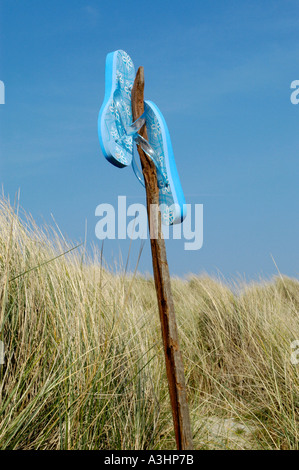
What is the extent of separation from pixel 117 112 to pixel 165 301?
0.98 m

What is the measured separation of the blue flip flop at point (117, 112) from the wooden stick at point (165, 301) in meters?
0.06

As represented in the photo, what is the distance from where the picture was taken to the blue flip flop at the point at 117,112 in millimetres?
2148

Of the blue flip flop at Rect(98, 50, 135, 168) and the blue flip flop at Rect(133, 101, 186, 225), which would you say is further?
the blue flip flop at Rect(133, 101, 186, 225)

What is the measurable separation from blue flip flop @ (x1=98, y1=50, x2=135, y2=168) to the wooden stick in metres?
0.06

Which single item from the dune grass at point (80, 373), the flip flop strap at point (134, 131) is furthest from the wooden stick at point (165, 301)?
the dune grass at point (80, 373)

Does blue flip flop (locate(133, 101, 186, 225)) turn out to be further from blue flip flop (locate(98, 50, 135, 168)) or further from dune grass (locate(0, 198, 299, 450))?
dune grass (locate(0, 198, 299, 450))

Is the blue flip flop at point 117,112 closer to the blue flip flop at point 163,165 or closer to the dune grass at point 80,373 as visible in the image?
the blue flip flop at point 163,165

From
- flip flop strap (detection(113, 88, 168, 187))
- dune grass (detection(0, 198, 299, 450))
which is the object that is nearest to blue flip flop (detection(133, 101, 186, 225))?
flip flop strap (detection(113, 88, 168, 187))

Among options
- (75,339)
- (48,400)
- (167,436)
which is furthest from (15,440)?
A: (167,436)

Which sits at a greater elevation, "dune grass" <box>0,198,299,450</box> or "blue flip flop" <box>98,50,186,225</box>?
"blue flip flop" <box>98,50,186,225</box>

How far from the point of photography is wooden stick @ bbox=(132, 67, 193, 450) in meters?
2.18

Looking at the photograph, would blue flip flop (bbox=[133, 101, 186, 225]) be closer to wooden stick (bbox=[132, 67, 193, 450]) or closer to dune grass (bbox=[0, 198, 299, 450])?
wooden stick (bbox=[132, 67, 193, 450])

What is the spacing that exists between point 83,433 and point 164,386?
0.99 meters

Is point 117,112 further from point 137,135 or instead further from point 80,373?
point 80,373
